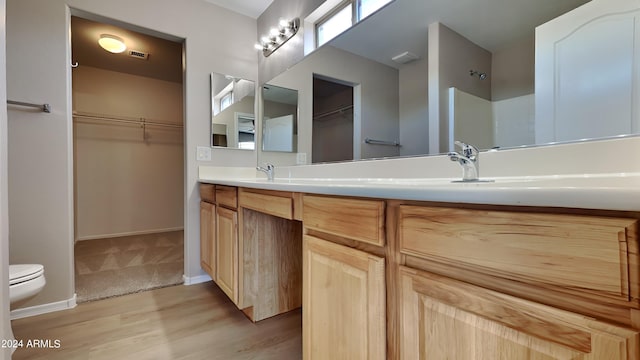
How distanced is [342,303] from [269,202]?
0.57m

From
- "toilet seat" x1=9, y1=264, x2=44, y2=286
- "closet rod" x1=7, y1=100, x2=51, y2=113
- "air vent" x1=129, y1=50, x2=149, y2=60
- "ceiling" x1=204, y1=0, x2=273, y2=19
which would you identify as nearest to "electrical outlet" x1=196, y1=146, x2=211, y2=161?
"closet rod" x1=7, y1=100, x2=51, y2=113

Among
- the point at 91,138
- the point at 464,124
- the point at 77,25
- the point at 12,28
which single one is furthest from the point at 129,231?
the point at 464,124

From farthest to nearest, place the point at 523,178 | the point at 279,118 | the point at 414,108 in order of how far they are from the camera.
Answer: the point at 279,118, the point at 414,108, the point at 523,178

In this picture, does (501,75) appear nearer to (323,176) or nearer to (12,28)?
(323,176)

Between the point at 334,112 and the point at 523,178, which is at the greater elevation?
the point at 334,112

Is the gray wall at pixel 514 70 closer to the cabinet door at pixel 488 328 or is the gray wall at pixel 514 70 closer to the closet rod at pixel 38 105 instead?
the cabinet door at pixel 488 328

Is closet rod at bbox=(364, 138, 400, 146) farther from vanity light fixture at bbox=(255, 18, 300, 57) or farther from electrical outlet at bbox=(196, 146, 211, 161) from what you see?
electrical outlet at bbox=(196, 146, 211, 161)

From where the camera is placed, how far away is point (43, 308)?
175 centimetres

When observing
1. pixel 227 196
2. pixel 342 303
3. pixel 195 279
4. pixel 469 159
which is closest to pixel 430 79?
pixel 469 159

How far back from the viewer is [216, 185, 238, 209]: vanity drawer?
5.22 feet

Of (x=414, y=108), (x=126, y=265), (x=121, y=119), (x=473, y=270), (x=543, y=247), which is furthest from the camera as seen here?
(x=121, y=119)

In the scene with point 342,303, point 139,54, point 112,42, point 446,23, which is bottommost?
point 342,303

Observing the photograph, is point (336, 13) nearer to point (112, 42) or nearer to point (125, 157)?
point (112, 42)

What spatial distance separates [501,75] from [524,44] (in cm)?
12
